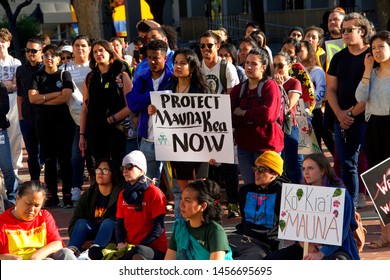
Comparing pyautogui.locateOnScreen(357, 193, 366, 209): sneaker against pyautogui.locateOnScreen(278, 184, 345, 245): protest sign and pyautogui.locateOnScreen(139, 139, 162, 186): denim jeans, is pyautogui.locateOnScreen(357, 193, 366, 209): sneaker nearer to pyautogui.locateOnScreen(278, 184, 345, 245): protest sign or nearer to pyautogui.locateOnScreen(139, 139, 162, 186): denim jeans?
pyautogui.locateOnScreen(139, 139, 162, 186): denim jeans

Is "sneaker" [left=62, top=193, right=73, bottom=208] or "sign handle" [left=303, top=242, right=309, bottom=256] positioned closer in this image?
"sign handle" [left=303, top=242, right=309, bottom=256]

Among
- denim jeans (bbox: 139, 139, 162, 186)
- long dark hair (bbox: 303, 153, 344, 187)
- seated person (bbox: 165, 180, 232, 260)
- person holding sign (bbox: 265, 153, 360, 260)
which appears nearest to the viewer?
person holding sign (bbox: 265, 153, 360, 260)

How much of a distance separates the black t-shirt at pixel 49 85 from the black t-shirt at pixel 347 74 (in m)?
3.05

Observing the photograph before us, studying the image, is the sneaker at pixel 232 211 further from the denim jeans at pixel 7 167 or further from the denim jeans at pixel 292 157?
the denim jeans at pixel 7 167

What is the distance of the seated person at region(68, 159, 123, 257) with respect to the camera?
26.7 feet

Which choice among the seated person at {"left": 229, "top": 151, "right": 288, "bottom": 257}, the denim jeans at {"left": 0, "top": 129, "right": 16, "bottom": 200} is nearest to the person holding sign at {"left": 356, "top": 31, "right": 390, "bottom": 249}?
the seated person at {"left": 229, "top": 151, "right": 288, "bottom": 257}

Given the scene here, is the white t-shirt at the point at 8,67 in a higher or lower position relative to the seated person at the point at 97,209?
→ higher

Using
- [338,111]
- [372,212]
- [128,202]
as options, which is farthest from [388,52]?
[128,202]

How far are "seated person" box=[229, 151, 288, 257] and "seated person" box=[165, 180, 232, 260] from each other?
0.63 meters

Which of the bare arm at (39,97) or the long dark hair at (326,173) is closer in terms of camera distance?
the long dark hair at (326,173)

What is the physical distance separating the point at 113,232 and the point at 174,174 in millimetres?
1059

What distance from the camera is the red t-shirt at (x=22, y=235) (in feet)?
23.9

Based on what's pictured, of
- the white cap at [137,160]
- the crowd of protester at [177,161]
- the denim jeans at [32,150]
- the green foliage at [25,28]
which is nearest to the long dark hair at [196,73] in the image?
the crowd of protester at [177,161]
